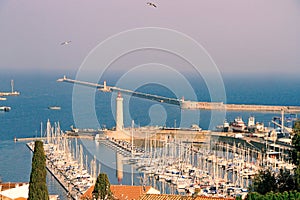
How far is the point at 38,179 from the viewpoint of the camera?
261 inches

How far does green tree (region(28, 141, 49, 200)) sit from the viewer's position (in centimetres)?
652

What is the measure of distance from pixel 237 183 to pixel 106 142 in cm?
818

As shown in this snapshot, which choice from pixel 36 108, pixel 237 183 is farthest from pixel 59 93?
pixel 237 183

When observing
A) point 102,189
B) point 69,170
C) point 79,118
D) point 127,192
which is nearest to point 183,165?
point 69,170

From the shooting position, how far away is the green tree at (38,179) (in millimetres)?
6520

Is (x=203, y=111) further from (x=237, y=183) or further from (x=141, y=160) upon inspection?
(x=237, y=183)

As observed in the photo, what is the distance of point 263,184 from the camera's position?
5938 mm

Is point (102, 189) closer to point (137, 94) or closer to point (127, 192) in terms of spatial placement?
point (127, 192)

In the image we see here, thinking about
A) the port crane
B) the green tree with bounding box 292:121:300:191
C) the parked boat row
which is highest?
the port crane

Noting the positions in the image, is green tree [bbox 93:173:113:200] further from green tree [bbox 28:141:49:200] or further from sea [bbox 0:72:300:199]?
sea [bbox 0:72:300:199]

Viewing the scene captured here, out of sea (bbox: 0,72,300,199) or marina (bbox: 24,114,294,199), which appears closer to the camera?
marina (bbox: 24,114,294,199)

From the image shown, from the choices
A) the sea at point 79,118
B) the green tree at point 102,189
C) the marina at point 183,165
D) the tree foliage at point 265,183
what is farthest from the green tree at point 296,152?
the sea at point 79,118

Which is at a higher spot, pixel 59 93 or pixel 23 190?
pixel 59 93

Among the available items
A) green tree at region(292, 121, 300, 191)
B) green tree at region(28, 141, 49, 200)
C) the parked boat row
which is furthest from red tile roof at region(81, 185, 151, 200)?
the parked boat row
